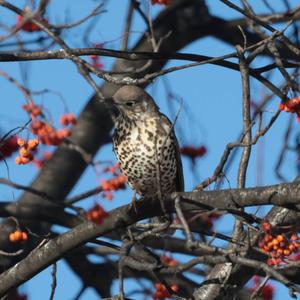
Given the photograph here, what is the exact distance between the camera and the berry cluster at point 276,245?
472cm

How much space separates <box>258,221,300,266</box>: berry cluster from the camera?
4.72 metres

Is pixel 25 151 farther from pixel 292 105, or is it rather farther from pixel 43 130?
pixel 292 105

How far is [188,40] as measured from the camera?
9.41m

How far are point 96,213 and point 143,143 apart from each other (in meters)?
2.26

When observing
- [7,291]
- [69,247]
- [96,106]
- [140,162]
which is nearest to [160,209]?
[69,247]

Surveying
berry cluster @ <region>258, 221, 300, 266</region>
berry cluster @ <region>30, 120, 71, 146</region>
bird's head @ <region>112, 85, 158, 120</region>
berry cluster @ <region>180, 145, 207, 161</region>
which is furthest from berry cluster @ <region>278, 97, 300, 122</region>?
bird's head @ <region>112, 85, 158, 120</region>

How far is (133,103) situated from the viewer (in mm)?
6922

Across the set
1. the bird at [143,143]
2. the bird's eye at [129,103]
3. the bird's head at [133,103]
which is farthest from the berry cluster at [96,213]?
the bird's eye at [129,103]

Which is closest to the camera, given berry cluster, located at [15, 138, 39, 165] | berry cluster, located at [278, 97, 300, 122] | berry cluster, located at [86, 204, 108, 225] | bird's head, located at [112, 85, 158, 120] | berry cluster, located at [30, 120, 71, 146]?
berry cluster, located at [86, 204, 108, 225]

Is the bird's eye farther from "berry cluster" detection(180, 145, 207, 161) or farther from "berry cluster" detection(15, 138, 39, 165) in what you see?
"berry cluster" detection(15, 138, 39, 165)

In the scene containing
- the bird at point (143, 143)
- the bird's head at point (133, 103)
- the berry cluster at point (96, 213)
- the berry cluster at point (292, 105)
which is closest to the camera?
the berry cluster at point (96, 213)

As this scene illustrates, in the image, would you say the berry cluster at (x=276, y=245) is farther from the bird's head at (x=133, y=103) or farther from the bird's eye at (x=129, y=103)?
the bird's eye at (x=129, y=103)

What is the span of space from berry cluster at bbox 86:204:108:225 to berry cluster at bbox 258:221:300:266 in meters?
0.78

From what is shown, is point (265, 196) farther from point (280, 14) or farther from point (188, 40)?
point (188, 40)
